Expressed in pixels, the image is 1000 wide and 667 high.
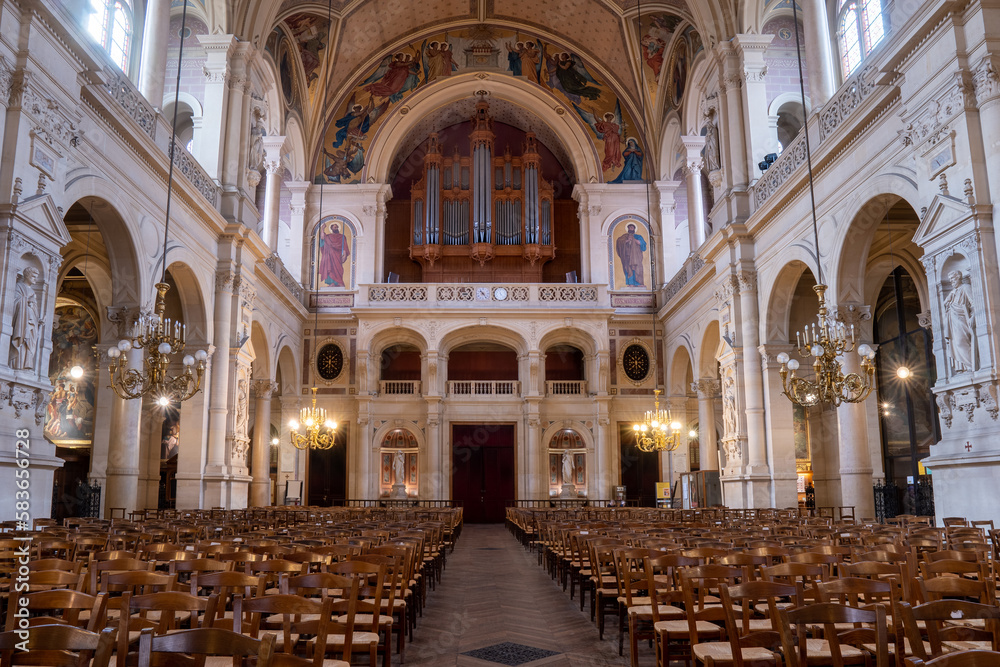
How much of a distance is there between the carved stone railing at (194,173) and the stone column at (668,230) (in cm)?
1563

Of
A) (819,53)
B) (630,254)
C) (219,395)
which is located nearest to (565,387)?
(630,254)

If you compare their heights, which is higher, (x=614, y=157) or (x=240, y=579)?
(x=614, y=157)

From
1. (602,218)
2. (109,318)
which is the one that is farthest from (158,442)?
(602,218)

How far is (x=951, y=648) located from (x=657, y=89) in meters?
24.0

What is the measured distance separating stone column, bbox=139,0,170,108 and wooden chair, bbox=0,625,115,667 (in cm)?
1463

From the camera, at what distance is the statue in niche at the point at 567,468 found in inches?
1045

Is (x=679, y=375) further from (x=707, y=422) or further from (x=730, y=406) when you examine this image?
(x=730, y=406)

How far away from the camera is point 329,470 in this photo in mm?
26703

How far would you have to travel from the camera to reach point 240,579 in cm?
406

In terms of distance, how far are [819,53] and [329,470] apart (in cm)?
1946

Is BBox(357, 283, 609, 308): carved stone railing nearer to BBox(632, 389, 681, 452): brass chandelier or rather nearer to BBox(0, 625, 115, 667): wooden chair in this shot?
BBox(632, 389, 681, 452): brass chandelier

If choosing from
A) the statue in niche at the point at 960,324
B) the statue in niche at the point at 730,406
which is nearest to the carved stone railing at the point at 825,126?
the statue in niche at the point at 960,324

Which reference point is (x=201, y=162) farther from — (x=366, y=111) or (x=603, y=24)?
(x=603, y=24)

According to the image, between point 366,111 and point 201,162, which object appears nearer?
point 201,162
